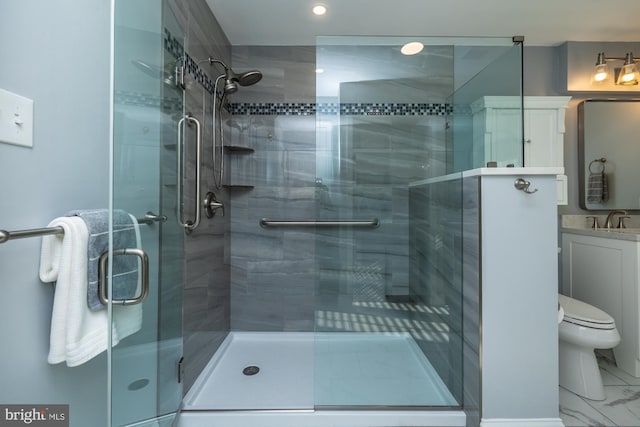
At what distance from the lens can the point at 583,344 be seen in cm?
169

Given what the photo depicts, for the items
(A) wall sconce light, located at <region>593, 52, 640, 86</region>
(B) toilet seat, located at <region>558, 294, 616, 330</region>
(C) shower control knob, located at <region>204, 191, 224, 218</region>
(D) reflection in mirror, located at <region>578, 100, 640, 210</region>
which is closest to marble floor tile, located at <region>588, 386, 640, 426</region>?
(B) toilet seat, located at <region>558, 294, 616, 330</region>

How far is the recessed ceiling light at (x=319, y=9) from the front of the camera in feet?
6.65

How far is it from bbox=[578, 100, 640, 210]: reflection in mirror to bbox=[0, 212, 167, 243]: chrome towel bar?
314cm

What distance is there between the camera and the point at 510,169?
1.37 metres

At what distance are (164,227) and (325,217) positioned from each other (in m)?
0.81

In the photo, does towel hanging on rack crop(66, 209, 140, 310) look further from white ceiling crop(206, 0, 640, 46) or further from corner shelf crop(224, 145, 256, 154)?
white ceiling crop(206, 0, 640, 46)

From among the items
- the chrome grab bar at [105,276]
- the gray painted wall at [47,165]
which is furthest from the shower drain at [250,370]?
the chrome grab bar at [105,276]

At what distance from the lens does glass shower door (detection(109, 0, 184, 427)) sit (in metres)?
0.98

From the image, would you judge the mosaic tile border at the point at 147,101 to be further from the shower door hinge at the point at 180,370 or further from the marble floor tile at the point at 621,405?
the marble floor tile at the point at 621,405

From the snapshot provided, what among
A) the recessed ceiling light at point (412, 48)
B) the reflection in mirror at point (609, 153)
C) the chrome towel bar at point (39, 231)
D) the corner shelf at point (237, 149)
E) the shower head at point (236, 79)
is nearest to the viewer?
the chrome towel bar at point (39, 231)

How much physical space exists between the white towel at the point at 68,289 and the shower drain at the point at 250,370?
120 centimetres

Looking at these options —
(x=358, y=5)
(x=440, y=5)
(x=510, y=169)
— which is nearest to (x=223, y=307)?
(x=510, y=169)

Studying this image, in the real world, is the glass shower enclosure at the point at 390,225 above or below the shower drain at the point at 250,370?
above

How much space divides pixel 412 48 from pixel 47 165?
66.4 inches
